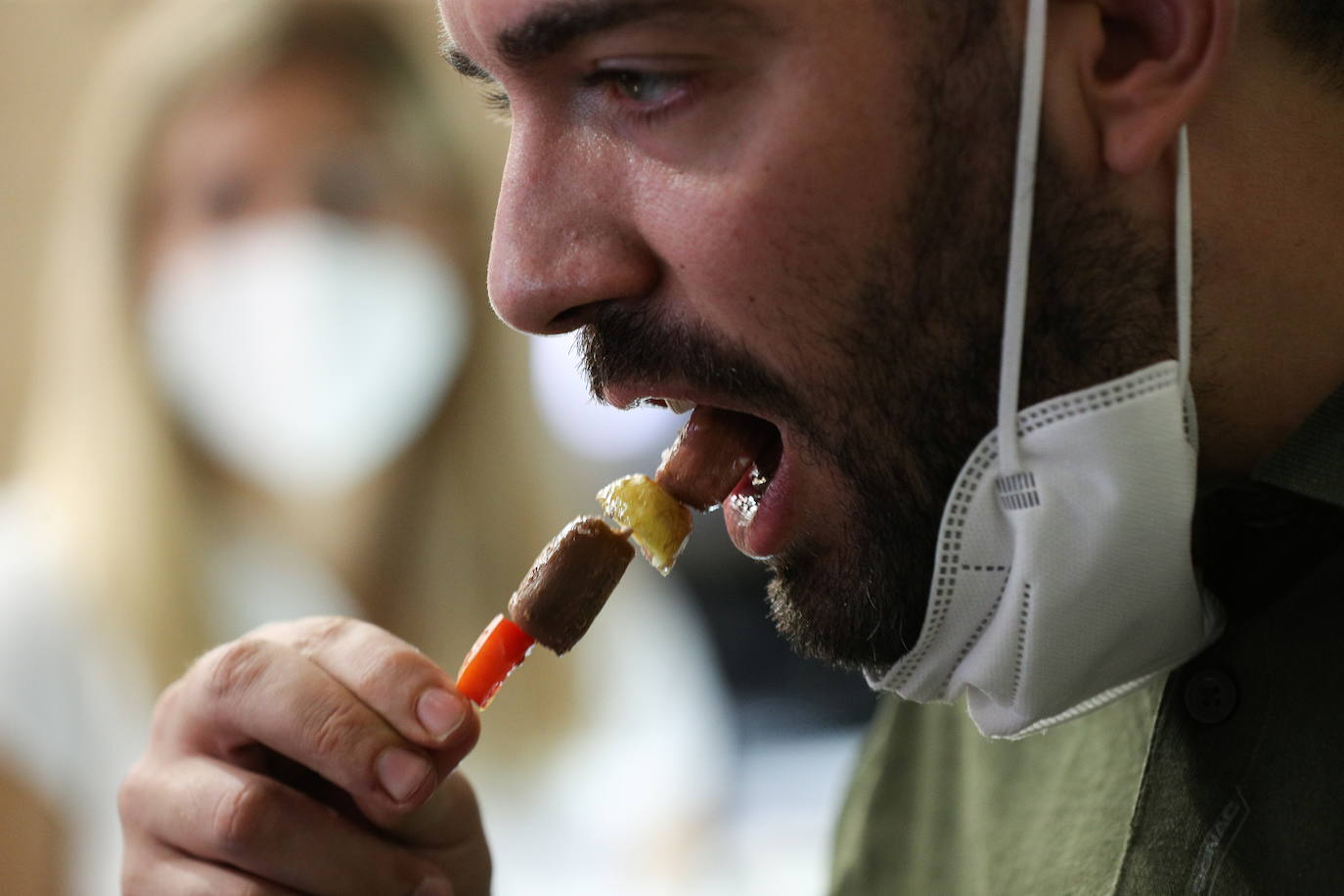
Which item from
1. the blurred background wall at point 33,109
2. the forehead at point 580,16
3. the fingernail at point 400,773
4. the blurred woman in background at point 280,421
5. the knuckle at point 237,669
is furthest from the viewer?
the blurred background wall at point 33,109

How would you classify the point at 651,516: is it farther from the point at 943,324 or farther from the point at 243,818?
the point at 243,818

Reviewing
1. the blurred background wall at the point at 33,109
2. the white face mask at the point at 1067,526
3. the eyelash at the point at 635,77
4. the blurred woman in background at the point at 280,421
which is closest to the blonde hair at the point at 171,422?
the blurred woman in background at the point at 280,421

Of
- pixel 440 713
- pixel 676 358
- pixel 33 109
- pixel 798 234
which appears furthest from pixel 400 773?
pixel 33 109

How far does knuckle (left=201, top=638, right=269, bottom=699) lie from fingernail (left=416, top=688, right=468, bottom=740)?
0.60ft

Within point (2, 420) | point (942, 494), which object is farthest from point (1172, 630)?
point (2, 420)

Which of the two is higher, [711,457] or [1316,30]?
[1316,30]

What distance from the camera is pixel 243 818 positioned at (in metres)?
1.13

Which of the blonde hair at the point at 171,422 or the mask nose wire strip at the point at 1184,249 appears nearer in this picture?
the mask nose wire strip at the point at 1184,249

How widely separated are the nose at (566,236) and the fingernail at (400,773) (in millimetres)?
381

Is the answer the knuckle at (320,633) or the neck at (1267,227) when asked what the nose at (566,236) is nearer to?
the knuckle at (320,633)

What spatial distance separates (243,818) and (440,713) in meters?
0.22

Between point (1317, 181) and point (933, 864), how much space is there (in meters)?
0.83

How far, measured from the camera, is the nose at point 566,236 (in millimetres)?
1056

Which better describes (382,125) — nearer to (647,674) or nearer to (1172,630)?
(647,674)
